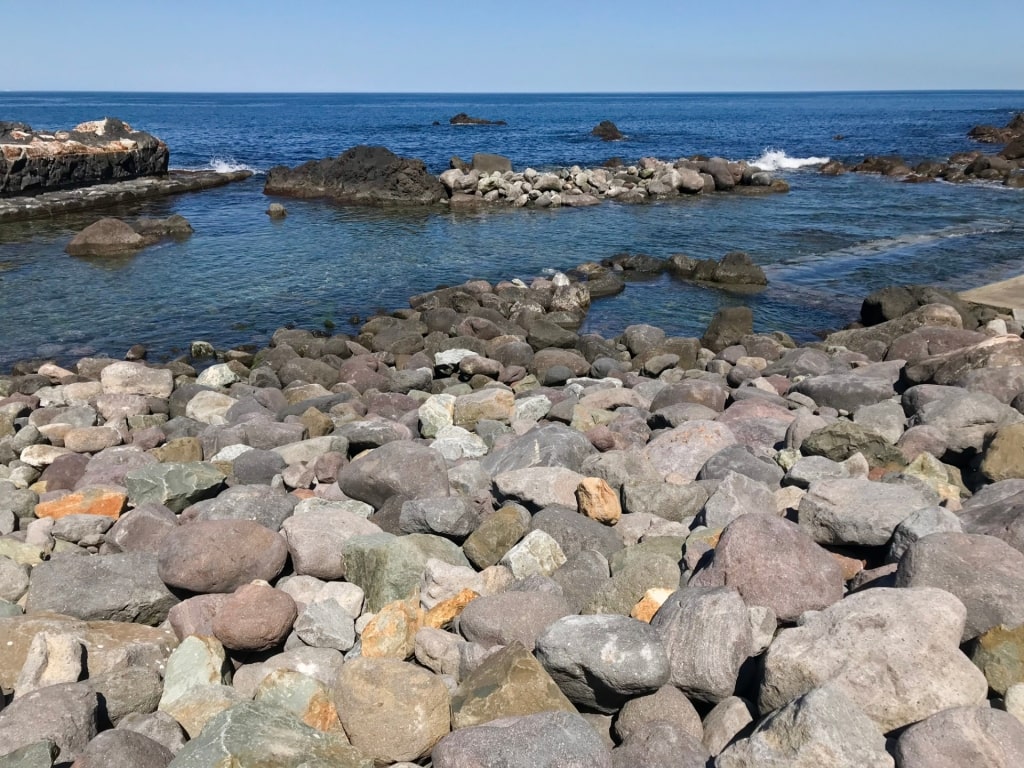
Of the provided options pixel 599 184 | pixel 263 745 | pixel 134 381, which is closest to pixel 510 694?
pixel 263 745

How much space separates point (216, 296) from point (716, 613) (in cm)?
1308

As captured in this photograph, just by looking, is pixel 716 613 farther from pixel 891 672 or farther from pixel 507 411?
pixel 507 411

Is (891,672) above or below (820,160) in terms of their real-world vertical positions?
below

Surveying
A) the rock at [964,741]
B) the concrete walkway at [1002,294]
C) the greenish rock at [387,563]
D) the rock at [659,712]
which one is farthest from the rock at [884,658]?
the concrete walkway at [1002,294]

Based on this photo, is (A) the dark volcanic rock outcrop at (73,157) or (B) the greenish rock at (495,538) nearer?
(B) the greenish rock at (495,538)

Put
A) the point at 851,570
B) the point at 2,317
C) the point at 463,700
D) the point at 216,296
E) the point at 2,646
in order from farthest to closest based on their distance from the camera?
the point at 216,296 → the point at 2,317 → the point at 851,570 → the point at 2,646 → the point at 463,700

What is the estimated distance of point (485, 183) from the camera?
28125 millimetres

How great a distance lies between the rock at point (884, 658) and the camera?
2877 millimetres

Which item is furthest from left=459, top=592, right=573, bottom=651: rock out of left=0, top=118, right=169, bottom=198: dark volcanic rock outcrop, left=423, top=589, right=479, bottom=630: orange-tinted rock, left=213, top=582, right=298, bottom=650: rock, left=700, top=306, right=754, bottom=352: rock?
left=0, top=118, right=169, bottom=198: dark volcanic rock outcrop

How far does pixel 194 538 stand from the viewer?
438cm

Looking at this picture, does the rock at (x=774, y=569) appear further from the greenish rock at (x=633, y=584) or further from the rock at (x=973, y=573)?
the rock at (x=973, y=573)

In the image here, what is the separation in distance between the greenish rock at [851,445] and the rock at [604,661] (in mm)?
2604

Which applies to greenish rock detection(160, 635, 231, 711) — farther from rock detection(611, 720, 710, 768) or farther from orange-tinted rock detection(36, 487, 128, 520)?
orange-tinted rock detection(36, 487, 128, 520)

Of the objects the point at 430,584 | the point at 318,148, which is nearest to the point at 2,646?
the point at 430,584
